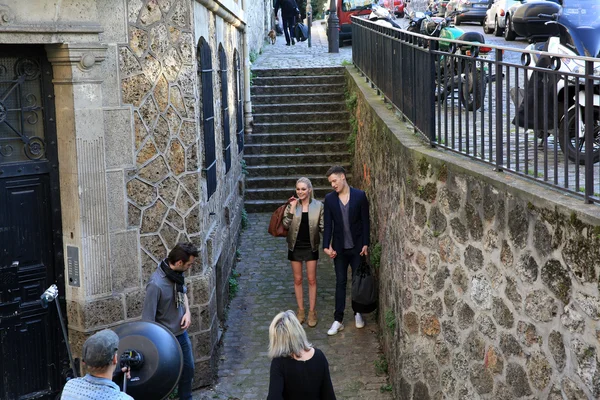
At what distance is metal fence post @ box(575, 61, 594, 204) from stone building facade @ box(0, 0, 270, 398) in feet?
13.0

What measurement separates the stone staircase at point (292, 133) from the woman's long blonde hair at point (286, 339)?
9.46 m

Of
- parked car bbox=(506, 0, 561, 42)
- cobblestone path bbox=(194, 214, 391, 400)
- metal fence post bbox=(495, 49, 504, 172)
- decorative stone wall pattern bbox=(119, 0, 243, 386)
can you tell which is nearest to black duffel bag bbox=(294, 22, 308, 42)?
cobblestone path bbox=(194, 214, 391, 400)

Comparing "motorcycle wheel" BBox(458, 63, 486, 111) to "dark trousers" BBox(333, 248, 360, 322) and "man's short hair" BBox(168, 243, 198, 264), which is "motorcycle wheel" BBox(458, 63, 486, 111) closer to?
"man's short hair" BBox(168, 243, 198, 264)

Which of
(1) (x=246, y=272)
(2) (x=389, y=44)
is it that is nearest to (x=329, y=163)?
(1) (x=246, y=272)

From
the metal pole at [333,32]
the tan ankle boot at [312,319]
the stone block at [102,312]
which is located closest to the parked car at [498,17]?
the metal pole at [333,32]

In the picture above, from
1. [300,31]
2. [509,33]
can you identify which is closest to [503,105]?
[509,33]

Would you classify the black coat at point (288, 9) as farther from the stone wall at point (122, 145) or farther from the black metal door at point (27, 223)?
the black metal door at point (27, 223)

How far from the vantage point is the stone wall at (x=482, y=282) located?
4289 millimetres

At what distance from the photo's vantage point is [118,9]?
702 centimetres

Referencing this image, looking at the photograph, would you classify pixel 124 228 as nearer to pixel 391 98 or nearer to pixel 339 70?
pixel 391 98

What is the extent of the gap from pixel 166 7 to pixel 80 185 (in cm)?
175

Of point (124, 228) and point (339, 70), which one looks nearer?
point (124, 228)

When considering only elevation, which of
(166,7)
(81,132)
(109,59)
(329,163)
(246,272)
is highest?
(166,7)

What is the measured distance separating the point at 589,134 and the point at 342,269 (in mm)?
4902
